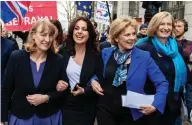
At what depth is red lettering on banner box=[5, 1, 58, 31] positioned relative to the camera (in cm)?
671

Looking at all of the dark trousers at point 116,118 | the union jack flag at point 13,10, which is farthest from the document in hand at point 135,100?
the union jack flag at point 13,10

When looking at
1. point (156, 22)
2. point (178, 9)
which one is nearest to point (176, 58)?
point (156, 22)

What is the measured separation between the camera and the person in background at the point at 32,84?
375 centimetres

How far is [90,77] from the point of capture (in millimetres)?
4359

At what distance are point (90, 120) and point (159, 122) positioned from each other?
776mm

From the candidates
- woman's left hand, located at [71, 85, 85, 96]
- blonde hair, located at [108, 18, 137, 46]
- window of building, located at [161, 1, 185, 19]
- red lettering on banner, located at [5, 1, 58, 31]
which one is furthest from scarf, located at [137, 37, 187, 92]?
window of building, located at [161, 1, 185, 19]

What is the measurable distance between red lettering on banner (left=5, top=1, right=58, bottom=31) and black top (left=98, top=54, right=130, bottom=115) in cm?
305

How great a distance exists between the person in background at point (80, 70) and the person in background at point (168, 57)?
0.58 metres

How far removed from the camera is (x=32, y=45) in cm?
384

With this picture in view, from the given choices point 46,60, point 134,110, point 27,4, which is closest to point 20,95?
point 46,60

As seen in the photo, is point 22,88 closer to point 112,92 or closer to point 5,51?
point 112,92

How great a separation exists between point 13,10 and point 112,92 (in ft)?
10.6

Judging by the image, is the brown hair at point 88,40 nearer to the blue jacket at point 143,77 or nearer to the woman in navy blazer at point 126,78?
the woman in navy blazer at point 126,78

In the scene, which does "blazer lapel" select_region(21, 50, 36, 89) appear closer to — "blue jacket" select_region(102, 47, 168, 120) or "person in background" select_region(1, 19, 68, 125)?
"person in background" select_region(1, 19, 68, 125)
